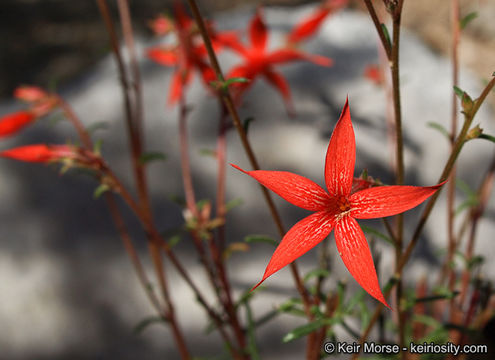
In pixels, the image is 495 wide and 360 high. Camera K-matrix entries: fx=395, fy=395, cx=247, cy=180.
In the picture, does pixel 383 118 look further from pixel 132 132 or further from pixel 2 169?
pixel 2 169

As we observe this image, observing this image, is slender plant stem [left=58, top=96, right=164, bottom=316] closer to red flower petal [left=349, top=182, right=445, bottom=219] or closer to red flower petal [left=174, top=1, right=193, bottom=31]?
red flower petal [left=174, top=1, right=193, bottom=31]

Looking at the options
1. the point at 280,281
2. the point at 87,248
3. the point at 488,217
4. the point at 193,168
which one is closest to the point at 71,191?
the point at 87,248

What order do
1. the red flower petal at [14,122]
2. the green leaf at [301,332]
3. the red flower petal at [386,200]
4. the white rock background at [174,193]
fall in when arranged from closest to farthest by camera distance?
the red flower petal at [386,200]
the green leaf at [301,332]
the red flower petal at [14,122]
the white rock background at [174,193]

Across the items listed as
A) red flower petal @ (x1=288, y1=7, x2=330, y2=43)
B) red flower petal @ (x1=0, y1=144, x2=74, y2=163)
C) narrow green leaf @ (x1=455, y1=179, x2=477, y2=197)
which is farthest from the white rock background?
red flower petal @ (x1=0, y1=144, x2=74, y2=163)

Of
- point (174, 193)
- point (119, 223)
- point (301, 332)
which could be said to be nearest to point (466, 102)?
point (301, 332)

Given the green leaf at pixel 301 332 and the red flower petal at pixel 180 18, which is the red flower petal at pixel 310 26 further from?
the green leaf at pixel 301 332

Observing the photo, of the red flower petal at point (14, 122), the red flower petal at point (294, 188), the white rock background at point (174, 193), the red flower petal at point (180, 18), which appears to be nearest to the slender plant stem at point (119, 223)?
the red flower petal at point (14, 122)
